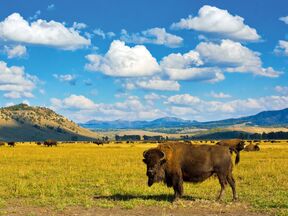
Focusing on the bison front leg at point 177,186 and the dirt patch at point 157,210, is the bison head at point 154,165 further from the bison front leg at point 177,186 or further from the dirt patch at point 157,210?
the dirt patch at point 157,210

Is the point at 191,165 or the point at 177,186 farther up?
the point at 191,165

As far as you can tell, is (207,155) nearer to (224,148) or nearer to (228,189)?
(224,148)

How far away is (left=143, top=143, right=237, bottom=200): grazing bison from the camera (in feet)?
58.0

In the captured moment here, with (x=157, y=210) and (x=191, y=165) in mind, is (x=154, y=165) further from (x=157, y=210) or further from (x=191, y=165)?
(x=157, y=210)

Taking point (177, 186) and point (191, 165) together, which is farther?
point (191, 165)

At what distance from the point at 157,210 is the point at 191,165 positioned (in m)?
2.71

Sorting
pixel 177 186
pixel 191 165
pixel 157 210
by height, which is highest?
pixel 191 165

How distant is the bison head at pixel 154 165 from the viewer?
17.4 meters

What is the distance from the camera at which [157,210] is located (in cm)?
1603

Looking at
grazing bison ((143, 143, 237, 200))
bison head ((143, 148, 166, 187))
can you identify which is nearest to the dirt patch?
grazing bison ((143, 143, 237, 200))

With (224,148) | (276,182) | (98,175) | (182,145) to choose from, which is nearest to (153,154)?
(182,145)

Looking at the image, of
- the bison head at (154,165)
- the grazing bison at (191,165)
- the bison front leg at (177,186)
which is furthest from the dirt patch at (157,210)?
the bison head at (154,165)

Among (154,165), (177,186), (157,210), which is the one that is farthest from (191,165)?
(157,210)

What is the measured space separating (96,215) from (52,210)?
196 cm
